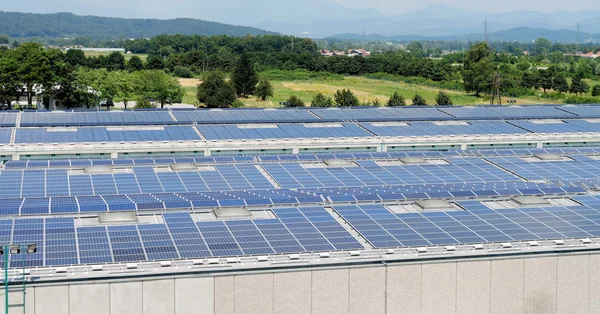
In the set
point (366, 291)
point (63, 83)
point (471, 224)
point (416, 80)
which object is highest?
point (63, 83)

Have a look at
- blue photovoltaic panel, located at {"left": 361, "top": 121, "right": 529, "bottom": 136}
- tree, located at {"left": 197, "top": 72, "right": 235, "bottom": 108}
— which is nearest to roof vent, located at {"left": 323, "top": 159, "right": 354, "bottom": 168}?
blue photovoltaic panel, located at {"left": 361, "top": 121, "right": 529, "bottom": 136}

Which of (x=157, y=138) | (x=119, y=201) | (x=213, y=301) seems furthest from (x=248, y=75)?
(x=213, y=301)

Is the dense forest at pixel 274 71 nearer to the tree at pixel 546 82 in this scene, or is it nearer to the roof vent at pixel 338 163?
the tree at pixel 546 82

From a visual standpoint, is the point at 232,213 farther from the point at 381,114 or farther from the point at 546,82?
the point at 546,82

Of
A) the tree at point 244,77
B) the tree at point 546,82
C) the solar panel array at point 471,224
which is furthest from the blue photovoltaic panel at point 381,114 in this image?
the tree at point 546,82

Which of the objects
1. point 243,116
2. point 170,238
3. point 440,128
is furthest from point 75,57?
point 170,238

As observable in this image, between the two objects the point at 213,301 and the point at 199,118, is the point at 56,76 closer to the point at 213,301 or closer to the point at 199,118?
the point at 199,118
